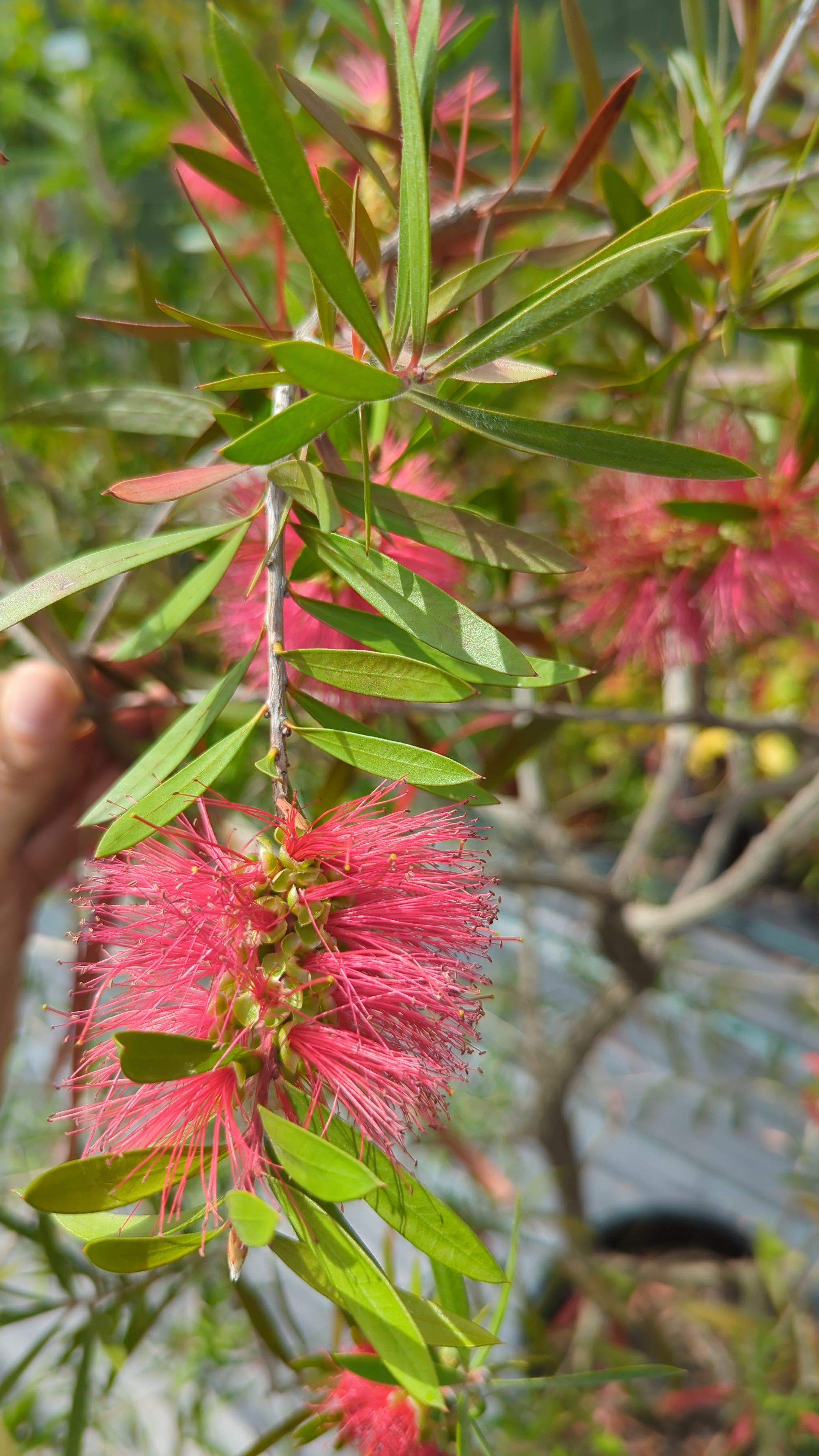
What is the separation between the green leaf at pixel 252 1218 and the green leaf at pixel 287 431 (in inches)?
7.3

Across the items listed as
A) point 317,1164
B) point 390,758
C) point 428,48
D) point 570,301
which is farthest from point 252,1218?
point 428,48

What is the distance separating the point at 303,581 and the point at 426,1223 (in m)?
0.25

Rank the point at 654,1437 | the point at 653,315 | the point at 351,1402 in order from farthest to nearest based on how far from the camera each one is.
→ the point at 654,1437
the point at 653,315
the point at 351,1402

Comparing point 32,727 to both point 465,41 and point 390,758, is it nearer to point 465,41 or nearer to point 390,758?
point 390,758

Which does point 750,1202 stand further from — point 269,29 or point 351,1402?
point 269,29

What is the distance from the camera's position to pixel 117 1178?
0.26 metres

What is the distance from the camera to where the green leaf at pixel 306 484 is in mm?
274

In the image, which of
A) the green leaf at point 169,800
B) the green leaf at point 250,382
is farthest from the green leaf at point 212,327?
the green leaf at point 169,800

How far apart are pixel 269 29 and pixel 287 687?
60 cm

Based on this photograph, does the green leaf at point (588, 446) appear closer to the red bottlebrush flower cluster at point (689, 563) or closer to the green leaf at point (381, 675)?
the green leaf at point (381, 675)

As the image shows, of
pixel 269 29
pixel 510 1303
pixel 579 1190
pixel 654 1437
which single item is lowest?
pixel 654 1437

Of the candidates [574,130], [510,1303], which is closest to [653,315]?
[574,130]

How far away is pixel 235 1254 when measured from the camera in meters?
0.26

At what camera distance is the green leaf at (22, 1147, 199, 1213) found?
0.79 ft
